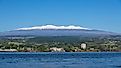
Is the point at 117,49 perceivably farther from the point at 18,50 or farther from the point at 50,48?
the point at 18,50

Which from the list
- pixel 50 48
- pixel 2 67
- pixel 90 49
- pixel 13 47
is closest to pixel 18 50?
pixel 13 47

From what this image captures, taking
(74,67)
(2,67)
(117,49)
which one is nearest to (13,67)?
(2,67)

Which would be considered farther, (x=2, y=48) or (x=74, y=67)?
(x=2, y=48)

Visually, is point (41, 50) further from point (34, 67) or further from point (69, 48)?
point (34, 67)

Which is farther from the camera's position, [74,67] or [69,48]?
[69,48]

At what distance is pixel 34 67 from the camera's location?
56.1m

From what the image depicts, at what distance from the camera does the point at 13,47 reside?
18988cm

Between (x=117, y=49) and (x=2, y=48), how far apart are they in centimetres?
5457

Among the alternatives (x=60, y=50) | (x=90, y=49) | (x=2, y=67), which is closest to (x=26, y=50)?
(x=60, y=50)

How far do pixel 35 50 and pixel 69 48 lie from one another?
16.4 metres

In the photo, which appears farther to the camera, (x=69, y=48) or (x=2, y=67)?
(x=69, y=48)

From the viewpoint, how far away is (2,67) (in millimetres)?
56688

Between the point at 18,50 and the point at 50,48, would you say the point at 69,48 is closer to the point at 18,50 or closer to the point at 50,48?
the point at 50,48

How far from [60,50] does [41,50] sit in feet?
28.7
